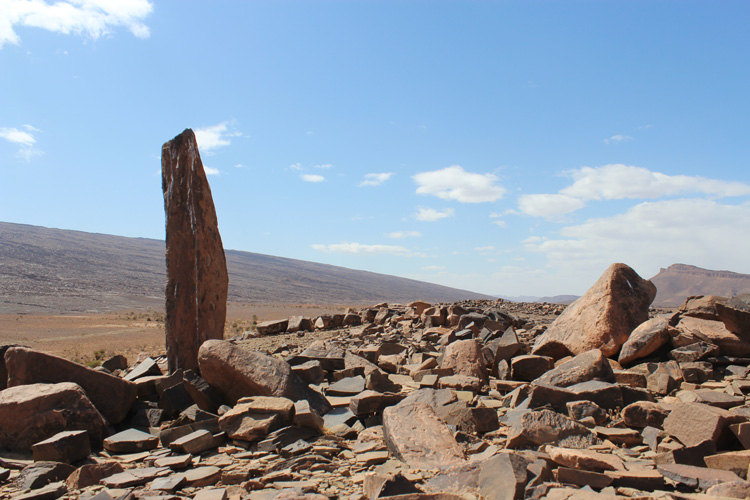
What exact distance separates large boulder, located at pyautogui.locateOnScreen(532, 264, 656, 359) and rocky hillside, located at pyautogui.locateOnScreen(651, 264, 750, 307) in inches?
3710

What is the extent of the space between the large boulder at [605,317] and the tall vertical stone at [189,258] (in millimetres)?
5085

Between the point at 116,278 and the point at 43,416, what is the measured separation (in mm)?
78073

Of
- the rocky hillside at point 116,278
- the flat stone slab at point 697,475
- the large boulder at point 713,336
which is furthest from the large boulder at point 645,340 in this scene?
the rocky hillside at point 116,278

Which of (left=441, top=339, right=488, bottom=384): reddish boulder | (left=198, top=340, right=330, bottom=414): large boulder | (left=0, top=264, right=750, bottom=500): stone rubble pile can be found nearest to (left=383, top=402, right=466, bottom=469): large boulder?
(left=0, top=264, right=750, bottom=500): stone rubble pile

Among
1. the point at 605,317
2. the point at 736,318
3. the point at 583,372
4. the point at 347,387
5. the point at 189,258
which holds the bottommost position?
the point at 347,387

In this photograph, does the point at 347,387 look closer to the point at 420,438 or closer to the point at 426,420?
the point at 426,420

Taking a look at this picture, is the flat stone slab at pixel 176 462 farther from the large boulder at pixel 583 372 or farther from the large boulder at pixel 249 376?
the large boulder at pixel 583 372

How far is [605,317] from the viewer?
698 cm

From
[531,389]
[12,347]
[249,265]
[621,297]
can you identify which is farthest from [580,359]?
[249,265]

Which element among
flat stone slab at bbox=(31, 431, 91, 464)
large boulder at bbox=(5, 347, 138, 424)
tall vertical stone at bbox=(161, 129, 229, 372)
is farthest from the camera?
tall vertical stone at bbox=(161, 129, 229, 372)

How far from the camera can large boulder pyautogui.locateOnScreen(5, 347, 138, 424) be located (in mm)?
5613


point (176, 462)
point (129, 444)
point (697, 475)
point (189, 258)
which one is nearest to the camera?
point (697, 475)

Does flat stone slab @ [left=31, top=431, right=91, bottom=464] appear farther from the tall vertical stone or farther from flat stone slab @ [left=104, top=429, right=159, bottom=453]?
the tall vertical stone

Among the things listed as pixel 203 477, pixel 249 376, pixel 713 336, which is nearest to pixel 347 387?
pixel 249 376
